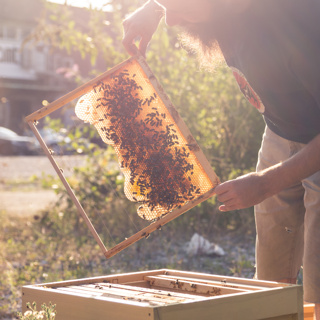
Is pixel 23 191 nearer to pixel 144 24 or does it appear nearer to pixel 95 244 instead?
pixel 95 244

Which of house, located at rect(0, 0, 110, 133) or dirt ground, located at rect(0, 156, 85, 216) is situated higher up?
house, located at rect(0, 0, 110, 133)

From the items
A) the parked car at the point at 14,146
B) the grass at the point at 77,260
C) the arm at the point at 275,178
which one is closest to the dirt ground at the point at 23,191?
the grass at the point at 77,260

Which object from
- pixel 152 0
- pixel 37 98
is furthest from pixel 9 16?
pixel 152 0

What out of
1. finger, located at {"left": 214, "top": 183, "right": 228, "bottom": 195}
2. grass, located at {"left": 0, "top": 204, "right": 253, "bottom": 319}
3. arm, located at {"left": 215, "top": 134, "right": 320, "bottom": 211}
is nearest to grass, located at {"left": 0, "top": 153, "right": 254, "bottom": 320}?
grass, located at {"left": 0, "top": 204, "right": 253, "bottom": 319}

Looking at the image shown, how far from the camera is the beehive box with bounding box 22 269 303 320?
2.18 meters

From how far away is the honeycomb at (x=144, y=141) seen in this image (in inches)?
118

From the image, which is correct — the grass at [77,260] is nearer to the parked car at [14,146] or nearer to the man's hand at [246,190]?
the man's hand at [246,190]

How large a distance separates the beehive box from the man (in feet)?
1.19

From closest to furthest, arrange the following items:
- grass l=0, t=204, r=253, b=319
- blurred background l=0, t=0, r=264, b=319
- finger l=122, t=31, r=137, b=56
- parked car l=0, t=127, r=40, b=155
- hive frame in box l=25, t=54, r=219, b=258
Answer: hive frame in box l=25, t=54, r=219, b=258, finger l=122, t=31, r=137, b=56, grass l=0, t=204, r=253, b=319, blurred background l=0, t=0, r=264, b=319, parked car l=0, t=127, r=40, b=155

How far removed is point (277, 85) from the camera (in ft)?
8.66

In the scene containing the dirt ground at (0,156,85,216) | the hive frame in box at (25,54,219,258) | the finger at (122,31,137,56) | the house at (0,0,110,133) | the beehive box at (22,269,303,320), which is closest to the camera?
the beehive box at (22,269,303,320)

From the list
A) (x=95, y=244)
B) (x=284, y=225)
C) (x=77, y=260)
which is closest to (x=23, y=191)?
(x=95, y=244)

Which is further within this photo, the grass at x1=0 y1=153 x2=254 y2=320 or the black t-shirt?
the grass at x1=0 y1=153 x2=254 y2=320

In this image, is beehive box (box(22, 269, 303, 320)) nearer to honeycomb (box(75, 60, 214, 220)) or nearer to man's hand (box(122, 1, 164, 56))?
honeycomb (box(75, 60, 214, 220))
